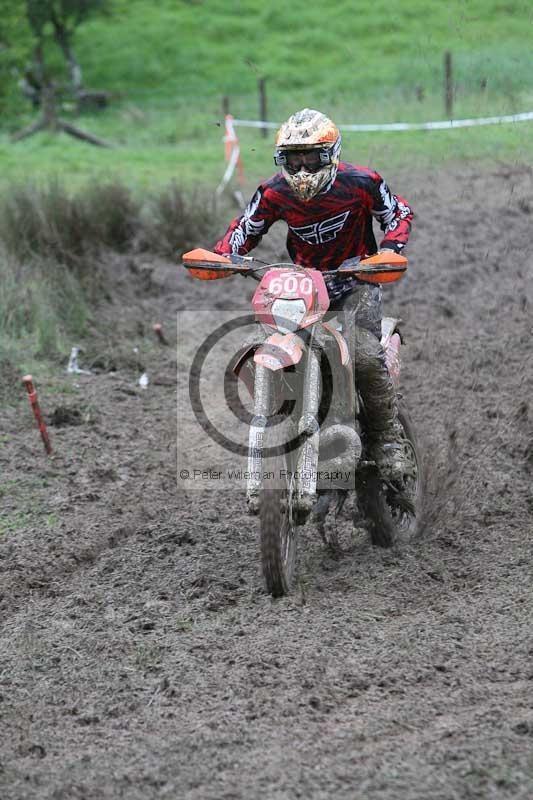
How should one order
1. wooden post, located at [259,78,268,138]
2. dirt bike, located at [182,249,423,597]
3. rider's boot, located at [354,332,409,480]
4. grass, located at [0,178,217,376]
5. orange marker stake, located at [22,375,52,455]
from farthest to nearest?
wooden post, located at [259,78,268,138] < grass, located at [0,178,217,376] < orange marker stake, located at [22,375,52,455] < rider's boot, located at [354,332,409,480] < dirt bike, located at [182,249,423,597]

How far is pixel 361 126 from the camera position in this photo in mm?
19000

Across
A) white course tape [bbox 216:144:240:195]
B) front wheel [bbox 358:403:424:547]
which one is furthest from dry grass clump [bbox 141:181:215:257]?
front wheel [bbox 358:403:424:547]

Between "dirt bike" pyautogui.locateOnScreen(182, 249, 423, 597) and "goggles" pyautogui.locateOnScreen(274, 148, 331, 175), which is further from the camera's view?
"goggles" pyautogui.locateOnScreen(274, 148, 331, 175)

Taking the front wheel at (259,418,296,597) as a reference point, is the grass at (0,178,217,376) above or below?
below

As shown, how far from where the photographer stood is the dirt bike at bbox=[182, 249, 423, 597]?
4.57 metres

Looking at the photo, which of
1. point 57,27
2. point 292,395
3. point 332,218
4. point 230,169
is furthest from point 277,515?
point 57,27

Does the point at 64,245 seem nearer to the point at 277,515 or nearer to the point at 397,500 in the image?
the point at 397,500

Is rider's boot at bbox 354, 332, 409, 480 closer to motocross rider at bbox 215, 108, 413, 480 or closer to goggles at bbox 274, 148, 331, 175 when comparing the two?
motocross rider at bbox 215, 108, 413, 480

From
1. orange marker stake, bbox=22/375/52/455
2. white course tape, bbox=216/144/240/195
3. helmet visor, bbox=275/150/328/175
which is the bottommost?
white course tape, bbox=216/144/240/195

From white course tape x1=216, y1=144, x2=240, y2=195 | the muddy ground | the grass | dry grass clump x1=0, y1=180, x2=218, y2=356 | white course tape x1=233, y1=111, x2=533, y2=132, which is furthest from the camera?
white course tape x1=233, y1=111, x2=533, y2=132

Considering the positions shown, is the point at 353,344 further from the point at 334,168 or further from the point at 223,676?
the point at 223,676

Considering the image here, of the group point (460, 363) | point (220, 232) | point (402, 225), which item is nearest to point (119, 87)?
point (220, 232)

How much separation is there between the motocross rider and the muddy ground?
0.78 m

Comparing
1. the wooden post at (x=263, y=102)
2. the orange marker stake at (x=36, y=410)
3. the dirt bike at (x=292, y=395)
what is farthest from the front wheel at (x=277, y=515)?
the wooden post at (x=263, y=102)
